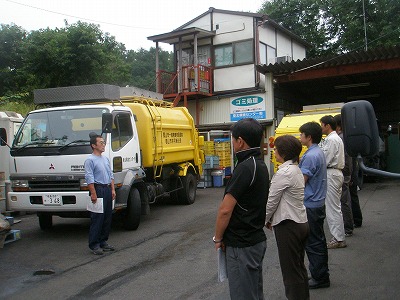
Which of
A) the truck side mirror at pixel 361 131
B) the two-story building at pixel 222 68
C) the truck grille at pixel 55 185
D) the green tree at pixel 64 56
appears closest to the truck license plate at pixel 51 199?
the truck grille at pixel 55 185

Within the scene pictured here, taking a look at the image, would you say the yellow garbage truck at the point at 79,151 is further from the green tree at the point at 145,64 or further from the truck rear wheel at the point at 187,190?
the green tree at the point at 145,64

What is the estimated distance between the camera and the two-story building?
18.2 m

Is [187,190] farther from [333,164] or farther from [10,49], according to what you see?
[10,49]

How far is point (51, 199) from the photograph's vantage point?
7430 mm

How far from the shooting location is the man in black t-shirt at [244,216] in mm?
3141

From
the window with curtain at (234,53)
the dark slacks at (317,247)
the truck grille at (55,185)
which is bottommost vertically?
the dark slacks at (317,247)

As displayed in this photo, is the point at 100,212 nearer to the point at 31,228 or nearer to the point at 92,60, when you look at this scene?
the point at 31,228

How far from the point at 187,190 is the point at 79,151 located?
4.73m

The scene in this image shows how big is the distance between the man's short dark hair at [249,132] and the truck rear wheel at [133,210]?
531cm

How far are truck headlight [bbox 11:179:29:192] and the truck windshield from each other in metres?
0.65

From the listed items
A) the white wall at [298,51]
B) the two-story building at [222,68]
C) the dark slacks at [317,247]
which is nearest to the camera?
the dark slacks at [317,247]

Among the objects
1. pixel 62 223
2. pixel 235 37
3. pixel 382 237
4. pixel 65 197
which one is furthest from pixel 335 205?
pixel 235 37

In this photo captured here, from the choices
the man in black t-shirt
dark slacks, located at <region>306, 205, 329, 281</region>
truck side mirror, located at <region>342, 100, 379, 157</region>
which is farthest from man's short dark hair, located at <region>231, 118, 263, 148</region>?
dark slacks, located at <region>306, 205, 329, 281</region>

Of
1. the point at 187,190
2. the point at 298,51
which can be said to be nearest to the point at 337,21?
the point at 298,51
